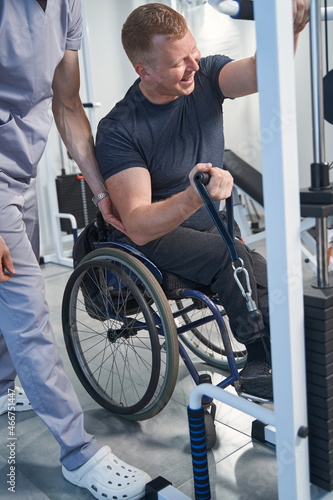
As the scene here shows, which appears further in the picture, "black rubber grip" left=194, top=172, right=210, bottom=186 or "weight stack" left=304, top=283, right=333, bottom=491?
"black rubber grip" left=194, top=172, right=210, bottom=186

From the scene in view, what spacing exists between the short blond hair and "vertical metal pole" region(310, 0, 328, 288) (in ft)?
2.21

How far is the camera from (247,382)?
1.38m

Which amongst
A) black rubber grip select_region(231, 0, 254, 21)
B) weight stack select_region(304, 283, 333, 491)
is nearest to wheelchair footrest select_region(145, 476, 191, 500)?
weight stack select_region(304, 283, 333, 491)

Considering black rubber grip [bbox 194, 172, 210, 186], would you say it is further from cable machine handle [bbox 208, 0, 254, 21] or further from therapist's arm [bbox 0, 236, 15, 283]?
therapist's arm [bbox 0, 236, 15, 283]

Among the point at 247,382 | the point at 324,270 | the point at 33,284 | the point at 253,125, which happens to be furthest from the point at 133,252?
the point at 253,125

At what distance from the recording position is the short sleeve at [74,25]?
149 cm

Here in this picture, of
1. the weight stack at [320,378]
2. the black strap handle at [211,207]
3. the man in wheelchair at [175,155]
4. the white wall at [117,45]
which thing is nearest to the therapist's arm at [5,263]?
the man in wheelchair at [175,155]

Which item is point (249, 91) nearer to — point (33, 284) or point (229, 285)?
point (229, 285)

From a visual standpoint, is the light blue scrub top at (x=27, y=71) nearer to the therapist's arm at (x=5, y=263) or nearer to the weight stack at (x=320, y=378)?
the therapist's arm at (x=5, y=263)

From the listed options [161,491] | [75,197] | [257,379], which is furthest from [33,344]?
[75,197]

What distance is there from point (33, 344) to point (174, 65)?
0.85m

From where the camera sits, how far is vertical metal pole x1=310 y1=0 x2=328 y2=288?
0.82m

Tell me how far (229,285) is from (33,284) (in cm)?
52

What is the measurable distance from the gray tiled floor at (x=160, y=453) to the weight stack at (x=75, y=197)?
2.42 m
